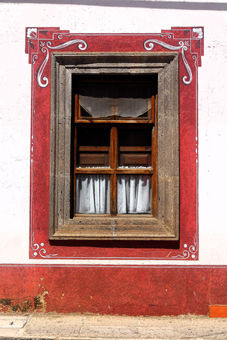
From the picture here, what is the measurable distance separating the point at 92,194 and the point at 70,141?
77 cm

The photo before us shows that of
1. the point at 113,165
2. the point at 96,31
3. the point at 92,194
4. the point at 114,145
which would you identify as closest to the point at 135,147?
the point at 114,145

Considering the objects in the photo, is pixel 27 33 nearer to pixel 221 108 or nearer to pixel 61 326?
pixel 221 108

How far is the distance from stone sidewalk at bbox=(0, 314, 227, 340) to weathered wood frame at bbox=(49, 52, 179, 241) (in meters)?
1.01

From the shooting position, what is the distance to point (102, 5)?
4.51 metres

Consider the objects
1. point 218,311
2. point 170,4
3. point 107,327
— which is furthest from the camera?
point 170,4

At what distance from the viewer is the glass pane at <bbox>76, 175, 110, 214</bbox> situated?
15.4 ft

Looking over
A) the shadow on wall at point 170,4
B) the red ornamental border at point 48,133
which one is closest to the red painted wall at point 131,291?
the red ornamental border at point 48,133

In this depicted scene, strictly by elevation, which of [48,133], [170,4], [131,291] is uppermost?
[170,4]

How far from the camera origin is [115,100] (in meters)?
4.67

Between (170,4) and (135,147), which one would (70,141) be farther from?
(170,4)

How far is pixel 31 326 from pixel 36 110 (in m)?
2.63

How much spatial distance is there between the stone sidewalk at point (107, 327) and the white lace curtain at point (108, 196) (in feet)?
4.40

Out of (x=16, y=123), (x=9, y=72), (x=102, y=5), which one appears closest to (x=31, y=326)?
(x=16, y=123)

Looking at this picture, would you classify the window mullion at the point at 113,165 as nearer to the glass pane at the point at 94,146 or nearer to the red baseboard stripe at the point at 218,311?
the glass pane at the point at 94,146
